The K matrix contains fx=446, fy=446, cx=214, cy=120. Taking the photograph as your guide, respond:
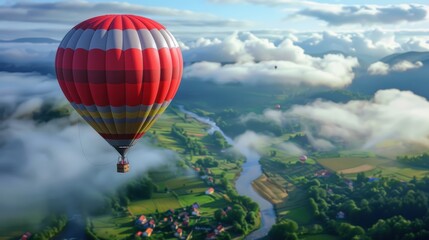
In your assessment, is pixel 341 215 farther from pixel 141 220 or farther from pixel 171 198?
pixel 141 220

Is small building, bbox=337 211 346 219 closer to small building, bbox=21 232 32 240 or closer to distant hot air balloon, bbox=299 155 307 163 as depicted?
distant hot air balloon, bbox=299 155 307 163

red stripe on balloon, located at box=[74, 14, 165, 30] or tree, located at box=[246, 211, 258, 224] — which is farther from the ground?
red stripe on balloon, located at box=[74, 14, 165, 30]

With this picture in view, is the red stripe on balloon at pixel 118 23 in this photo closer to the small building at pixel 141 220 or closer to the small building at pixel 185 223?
the small building at pixel 185 223

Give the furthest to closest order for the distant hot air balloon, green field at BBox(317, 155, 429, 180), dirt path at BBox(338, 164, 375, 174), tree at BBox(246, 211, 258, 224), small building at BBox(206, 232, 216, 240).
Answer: the distant hot air balloon < dirt path at BBox(338, 164, 375, 174) < green field at BBox(317, 155, 429, 180) < tree at BBox(246, 211, 258, 224) < small building at BBox(206, 232, 216, 240)

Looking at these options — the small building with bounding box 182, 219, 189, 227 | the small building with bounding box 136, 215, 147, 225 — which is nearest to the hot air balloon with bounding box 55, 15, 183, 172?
the small building with bounding box 182, 219, 189, 227

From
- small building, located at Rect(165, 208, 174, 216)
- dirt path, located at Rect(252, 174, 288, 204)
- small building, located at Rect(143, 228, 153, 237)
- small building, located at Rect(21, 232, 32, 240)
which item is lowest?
dirt path, located at Rect(252, 174, 288, 204)

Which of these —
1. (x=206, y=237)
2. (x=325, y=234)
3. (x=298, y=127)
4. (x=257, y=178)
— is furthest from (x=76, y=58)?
(x=298, y=127)

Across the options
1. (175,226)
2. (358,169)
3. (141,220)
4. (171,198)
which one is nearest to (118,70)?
(175,226)

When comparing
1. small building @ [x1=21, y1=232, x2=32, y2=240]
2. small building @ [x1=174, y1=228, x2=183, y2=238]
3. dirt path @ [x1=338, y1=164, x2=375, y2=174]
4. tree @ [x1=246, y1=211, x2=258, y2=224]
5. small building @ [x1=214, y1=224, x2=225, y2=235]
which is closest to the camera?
small building @ [x1=174, y1=228, x2=183, y2=238]

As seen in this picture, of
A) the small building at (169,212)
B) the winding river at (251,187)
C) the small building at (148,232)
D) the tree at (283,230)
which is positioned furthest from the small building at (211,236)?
the small building at (169,212)
